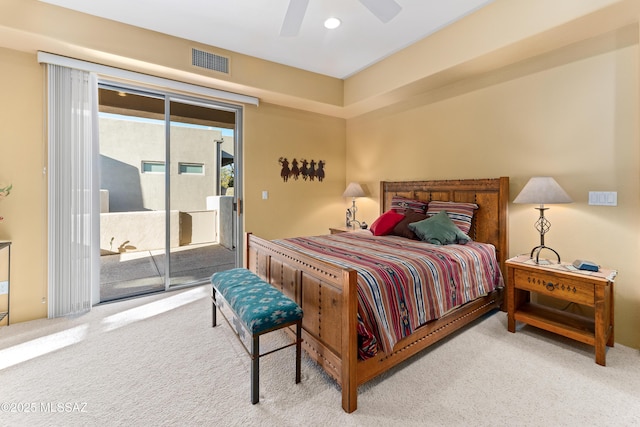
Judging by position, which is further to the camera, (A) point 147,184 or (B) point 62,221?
(A) point 147,184

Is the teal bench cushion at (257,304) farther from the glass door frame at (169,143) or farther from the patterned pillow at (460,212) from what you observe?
the patterned pillow at (460,212)

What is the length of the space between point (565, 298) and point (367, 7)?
8.85 ft

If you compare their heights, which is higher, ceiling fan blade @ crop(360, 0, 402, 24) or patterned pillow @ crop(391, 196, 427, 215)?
ceiling fan blade @ crop(360, 0, 402, 24)

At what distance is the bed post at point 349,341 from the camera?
153cm

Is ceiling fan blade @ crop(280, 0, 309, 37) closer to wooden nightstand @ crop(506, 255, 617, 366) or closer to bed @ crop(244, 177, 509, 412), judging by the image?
bed @ crop(244, 177, 509, 412)

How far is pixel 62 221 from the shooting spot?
279 centimetres

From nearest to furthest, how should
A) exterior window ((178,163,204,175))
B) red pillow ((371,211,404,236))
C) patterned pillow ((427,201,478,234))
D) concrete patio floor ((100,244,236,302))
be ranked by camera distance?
patterned pillow ((427,201,478,234)) < red pillow ((371,211,404,236)) < concrete patio floor ((100,244,236,302)) < exterior window ((178,163,204,175))

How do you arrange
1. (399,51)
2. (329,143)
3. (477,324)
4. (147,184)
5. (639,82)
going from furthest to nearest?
(147,184) → (329,143) → (399,51) → (477,324) → (639,82)

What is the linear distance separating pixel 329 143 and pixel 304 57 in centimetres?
153

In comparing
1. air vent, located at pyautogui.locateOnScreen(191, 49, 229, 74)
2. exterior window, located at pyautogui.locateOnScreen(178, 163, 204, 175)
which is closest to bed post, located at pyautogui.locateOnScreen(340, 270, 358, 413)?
air vent, located at pyautogui.locateOnScreen(191, 49, 229, 74)

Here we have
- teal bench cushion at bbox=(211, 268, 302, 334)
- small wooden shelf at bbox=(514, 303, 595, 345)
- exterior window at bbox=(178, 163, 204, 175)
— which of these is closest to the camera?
teal bench cushion at bbox=(211, 268, 302, 334)

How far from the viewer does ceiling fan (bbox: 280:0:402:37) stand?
6.50ft

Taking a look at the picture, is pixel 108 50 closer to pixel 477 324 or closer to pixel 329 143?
pixel 329 143

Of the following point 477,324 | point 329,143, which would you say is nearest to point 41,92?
point 329,143
